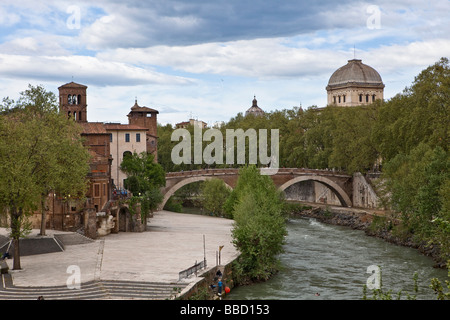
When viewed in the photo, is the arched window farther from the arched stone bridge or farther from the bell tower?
the arched stone bridge

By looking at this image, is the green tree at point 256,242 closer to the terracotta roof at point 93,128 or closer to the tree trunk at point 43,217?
the tree trunk at point 43,217

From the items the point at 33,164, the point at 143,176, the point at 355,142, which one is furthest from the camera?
the point at 355,142

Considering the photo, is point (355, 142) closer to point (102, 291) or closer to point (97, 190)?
point (97, 190)

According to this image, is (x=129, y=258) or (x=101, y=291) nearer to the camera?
(x=101, y=291)

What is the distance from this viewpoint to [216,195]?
Result: 68.1m

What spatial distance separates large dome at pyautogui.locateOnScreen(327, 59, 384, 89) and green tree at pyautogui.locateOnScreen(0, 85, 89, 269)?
83390 millimetres

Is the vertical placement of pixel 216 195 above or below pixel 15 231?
above

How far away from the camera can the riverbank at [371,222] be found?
4328 cm

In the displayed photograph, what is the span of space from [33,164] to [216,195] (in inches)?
1488

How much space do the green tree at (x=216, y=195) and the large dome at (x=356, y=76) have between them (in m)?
52.9

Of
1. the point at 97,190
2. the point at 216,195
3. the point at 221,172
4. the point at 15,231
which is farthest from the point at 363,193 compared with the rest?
the point at 15,231

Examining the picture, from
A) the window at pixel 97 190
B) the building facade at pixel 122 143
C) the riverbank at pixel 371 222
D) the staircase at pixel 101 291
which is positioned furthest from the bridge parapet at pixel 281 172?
the staircase at pixel 101 291
